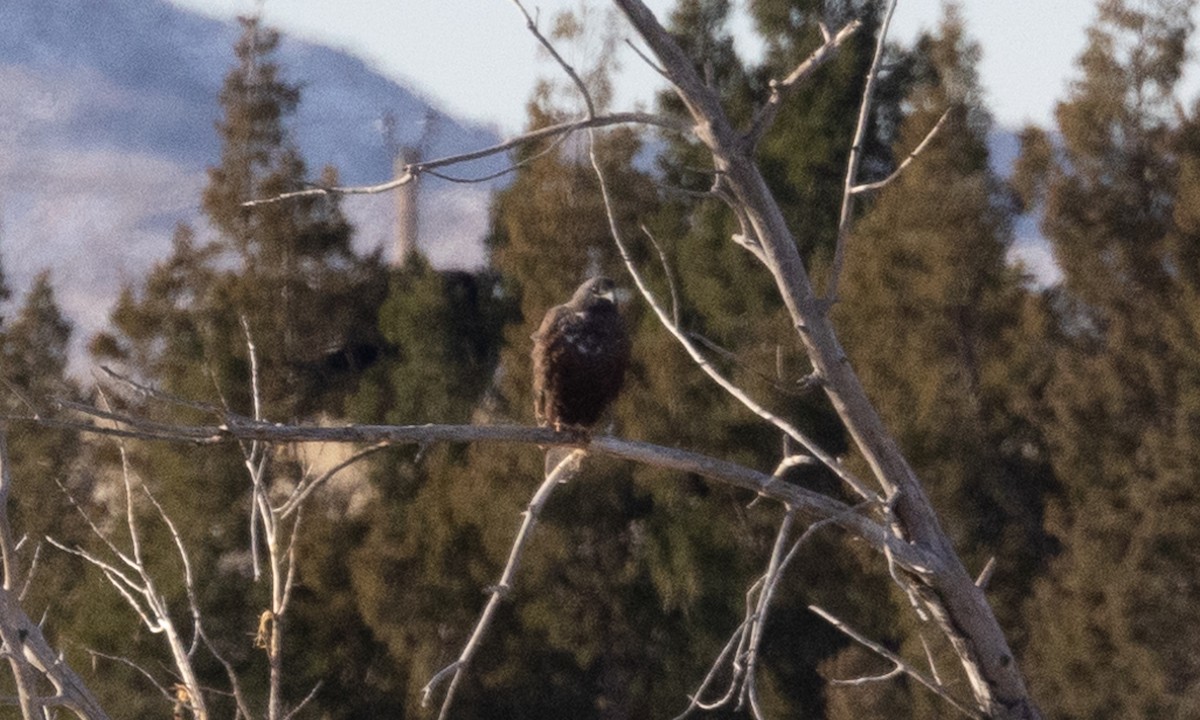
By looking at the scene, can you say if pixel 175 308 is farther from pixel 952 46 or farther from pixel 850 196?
pixel 850 196

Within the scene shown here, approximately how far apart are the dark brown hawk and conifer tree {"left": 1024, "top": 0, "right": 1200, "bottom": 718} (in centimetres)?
554

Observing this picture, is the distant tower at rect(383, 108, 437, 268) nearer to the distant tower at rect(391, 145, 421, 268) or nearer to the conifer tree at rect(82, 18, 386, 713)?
the distant tower at rect(391, 145, 421, 268)

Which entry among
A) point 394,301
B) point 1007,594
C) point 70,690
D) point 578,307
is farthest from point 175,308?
point 70,690

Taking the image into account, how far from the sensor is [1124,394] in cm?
968

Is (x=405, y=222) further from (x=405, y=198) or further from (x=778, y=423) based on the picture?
(x=778, y=423)

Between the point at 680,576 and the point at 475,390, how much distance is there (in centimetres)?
258

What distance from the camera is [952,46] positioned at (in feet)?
Answer: 34.7

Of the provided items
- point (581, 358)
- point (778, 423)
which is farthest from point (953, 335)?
point (778, 423)

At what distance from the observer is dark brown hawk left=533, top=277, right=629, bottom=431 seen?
4.78m

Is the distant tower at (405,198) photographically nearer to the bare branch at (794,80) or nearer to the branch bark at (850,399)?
the branch bark at (850,399)

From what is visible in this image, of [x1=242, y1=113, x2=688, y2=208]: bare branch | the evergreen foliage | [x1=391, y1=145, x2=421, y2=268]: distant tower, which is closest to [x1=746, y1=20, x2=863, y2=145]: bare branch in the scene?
[x1=242, y1=113, x2=688, y2=208]: bare branch

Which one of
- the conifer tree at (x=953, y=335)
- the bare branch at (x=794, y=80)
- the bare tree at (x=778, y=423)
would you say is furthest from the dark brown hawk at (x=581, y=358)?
the conifer tree at (x=953, y=335)

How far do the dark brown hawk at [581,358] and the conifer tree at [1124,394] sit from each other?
5.54m

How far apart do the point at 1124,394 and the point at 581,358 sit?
5928mm
